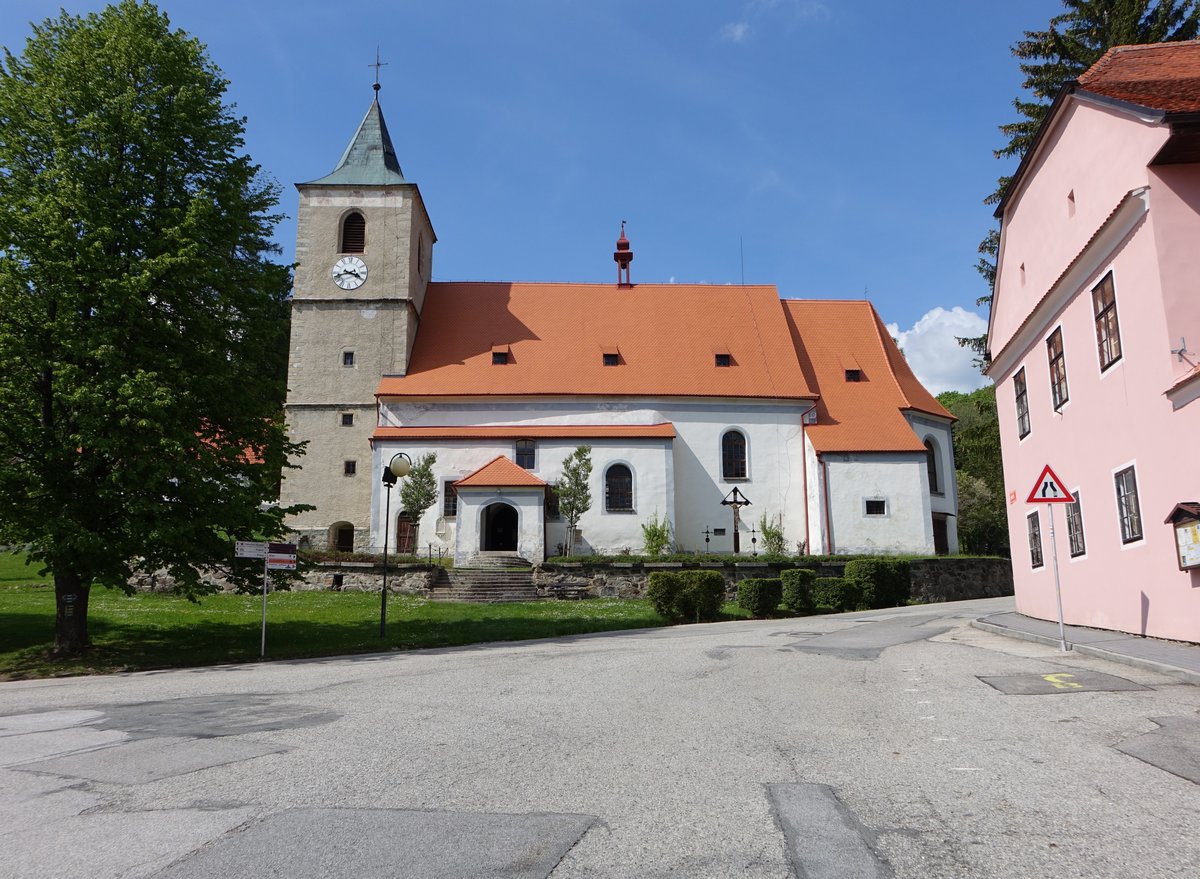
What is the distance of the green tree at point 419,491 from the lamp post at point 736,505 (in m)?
11.2

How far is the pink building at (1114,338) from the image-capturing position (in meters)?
11.0

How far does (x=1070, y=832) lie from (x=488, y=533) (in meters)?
29.4

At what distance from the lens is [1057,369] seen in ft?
50.6

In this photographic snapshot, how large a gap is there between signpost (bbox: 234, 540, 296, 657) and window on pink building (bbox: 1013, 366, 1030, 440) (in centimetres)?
1455

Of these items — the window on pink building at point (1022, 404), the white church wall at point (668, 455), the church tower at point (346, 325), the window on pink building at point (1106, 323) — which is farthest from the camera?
the church tower at point (346, 325)

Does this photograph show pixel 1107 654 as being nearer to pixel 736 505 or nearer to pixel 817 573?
pixel 817 573

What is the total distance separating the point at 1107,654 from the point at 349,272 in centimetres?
3209

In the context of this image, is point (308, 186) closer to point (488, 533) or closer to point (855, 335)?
point (488, 533)

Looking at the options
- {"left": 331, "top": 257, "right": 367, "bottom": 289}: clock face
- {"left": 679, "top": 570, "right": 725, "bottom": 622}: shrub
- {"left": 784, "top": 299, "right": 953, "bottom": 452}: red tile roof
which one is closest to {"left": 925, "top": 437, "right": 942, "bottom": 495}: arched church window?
{"left": 784, "top": 299, "right": 953, "bottom": 452}: red tile roof

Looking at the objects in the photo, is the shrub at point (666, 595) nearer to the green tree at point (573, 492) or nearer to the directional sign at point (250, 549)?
the directional sign at point (250, 549)

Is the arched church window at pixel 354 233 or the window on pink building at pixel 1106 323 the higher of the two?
the arched church window at pixel 354 233

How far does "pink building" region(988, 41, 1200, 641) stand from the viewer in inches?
433

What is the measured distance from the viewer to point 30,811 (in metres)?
5.10

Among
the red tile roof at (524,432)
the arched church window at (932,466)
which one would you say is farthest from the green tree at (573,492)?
the arched church window at (932,466)
